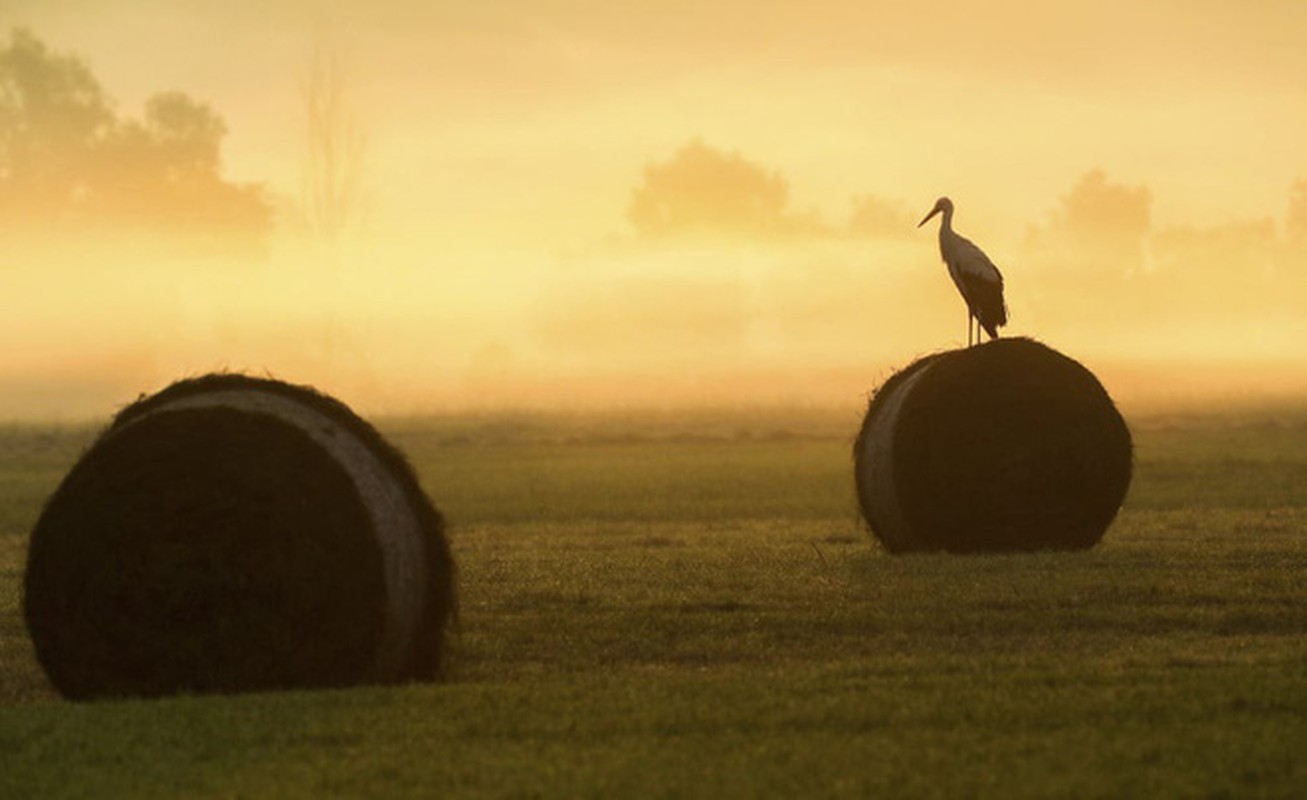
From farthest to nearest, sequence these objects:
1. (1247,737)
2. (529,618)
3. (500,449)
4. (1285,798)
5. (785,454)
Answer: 1. (500,449)
2. (785,454)
3. (529,618)
4. (1247,737)
5. (1285,798)

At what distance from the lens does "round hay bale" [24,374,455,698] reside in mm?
13383

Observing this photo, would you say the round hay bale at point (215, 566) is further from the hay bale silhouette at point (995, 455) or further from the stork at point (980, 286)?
the stork at point (980, 286)

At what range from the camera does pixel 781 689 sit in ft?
42.9

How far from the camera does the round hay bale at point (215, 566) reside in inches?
527

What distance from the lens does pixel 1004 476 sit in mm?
22375

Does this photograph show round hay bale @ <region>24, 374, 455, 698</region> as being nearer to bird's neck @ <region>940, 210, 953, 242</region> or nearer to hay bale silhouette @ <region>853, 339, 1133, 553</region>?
hay bale silhouette @ <region>853, 339, 1133, 553</region>

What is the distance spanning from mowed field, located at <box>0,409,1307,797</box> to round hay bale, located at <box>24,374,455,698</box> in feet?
1.60

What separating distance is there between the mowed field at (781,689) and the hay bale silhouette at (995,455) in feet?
2.11

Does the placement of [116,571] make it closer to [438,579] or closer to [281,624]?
[281,624]

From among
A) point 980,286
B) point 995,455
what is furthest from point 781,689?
point 980,286

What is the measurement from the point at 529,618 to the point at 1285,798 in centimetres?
850

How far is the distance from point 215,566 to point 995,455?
11.2 m

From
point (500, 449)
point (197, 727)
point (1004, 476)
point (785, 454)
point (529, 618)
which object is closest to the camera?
point (197, 727)

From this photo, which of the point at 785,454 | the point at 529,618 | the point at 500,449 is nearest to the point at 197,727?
the point at 529,618
